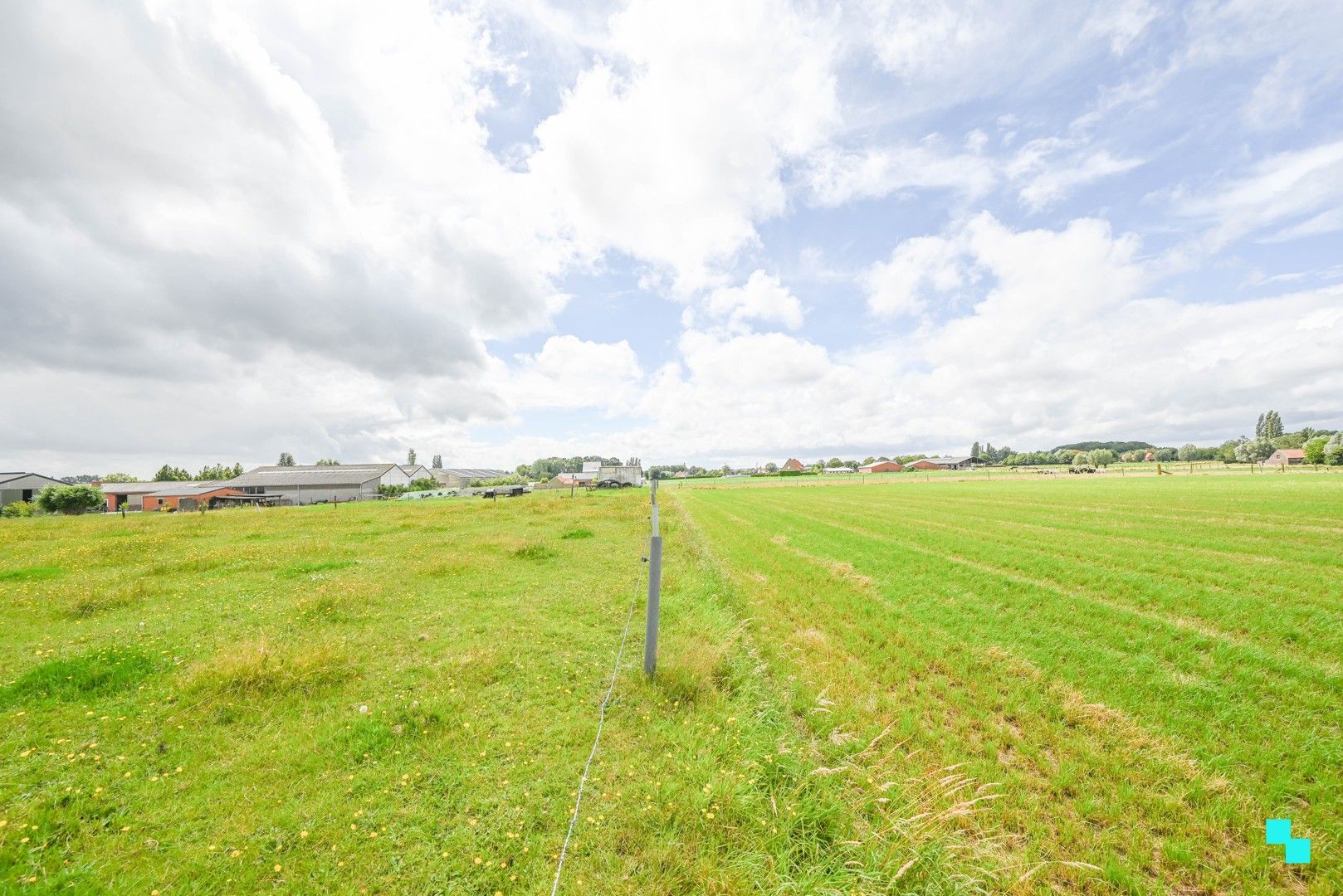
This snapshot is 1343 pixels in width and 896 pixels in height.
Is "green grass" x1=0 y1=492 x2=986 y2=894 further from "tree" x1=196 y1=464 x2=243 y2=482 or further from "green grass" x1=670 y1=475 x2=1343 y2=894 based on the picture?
"tree" x1=196 y1=464 x2=243 y2=482

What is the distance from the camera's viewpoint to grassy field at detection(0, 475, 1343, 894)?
14.9ft

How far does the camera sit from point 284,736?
648 cm

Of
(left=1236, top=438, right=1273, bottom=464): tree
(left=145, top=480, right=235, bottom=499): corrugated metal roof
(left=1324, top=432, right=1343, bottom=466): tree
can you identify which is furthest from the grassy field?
(left=1236, top=438, right=1273, bottom=464): tree

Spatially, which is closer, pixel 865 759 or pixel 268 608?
pixel 865 759

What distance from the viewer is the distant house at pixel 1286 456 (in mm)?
120650

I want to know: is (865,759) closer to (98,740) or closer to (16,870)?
(16,870)

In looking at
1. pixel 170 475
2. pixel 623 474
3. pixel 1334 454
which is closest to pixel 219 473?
pixel 170 475

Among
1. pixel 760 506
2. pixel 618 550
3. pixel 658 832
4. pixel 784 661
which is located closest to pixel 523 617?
pixel 784 661

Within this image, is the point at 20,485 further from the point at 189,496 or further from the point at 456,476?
the point at 456,476

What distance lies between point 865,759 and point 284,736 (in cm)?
800

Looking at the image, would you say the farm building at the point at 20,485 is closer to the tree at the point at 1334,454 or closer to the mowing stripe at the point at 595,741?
the mowing stripe at the point at 595,741

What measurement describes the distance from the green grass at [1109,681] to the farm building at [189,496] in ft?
289

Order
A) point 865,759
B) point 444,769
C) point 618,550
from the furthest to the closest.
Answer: point 618,550
point 865,759
point 444,769
